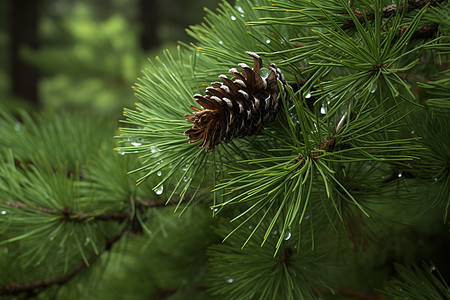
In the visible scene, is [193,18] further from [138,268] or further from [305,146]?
[305,146]

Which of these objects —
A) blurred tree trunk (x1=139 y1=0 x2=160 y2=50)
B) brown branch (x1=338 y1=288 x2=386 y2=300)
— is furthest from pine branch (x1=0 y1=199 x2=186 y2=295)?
blurred tree trunk (x1=139 y1=0 x2=160 y2=50)

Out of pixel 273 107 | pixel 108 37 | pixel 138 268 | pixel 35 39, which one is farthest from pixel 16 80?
pixel 273 107

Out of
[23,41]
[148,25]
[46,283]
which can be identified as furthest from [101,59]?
[46,283]

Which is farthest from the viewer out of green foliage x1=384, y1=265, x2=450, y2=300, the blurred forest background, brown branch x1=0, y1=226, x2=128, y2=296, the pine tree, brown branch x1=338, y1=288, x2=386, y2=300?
the blurred forest background

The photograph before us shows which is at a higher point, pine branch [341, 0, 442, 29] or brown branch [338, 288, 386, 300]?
pine branch [341, 0, 442, 29]

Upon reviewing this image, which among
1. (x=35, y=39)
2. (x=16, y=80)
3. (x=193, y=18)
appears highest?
(x=193, y=18)

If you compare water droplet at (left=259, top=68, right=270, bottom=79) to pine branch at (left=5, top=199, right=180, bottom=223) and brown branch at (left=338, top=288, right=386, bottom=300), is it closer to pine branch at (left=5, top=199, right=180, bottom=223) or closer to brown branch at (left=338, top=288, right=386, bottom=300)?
pine branch at (left=5, top=199, right=180, bottom=223)
